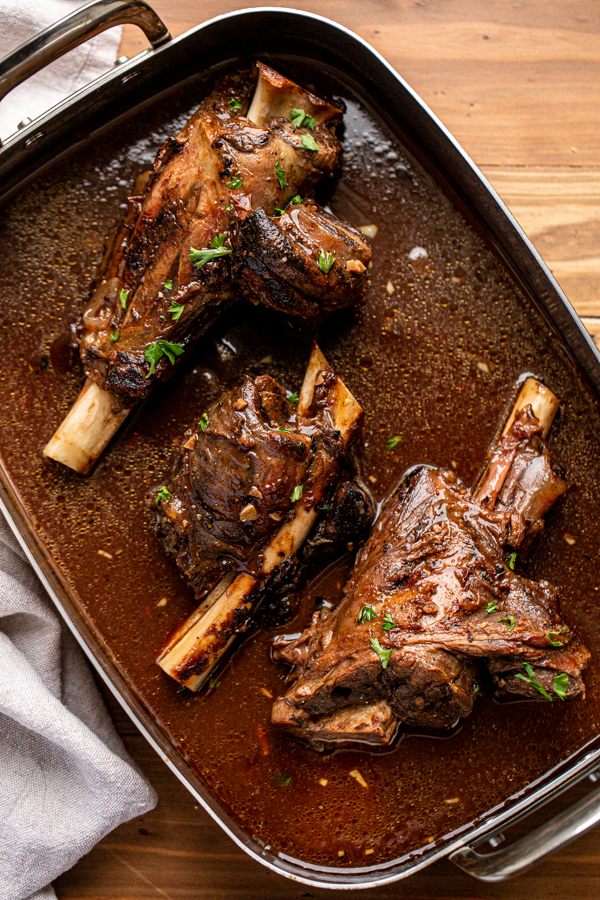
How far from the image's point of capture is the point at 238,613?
249 centimetres

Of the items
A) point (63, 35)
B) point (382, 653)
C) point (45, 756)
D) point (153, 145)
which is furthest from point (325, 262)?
point (45, 756)

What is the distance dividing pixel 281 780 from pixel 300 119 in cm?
255

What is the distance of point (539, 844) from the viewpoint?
7.27 feet

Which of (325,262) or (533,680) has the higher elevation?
(325,262)

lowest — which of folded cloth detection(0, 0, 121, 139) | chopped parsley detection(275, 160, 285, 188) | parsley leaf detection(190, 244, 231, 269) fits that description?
parsley leaf detection(190, 244, 231, 269)

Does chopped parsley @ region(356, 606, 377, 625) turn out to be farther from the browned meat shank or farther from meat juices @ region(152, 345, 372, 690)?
the browned meat shank

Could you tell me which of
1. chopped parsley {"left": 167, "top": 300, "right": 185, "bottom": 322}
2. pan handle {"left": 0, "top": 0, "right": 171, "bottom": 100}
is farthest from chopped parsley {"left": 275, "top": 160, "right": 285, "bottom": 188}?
pan handle {"left": 0, "top": 0, "right": 171, "bottom": 100}

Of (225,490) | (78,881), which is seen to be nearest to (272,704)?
(225,490)

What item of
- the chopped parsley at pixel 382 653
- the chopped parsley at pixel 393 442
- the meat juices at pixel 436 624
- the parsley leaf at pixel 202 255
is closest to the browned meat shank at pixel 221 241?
the parsley leaf at pixel 202 255

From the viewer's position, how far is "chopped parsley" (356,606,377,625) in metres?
2.29

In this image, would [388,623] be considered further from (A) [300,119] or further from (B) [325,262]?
(A) [300,119]

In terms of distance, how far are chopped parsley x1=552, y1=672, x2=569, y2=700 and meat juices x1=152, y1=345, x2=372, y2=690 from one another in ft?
2.83

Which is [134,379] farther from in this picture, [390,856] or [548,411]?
[390,856]

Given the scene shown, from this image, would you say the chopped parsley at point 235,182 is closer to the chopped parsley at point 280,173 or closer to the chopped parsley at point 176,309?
the chopped parsley at point 280,173
